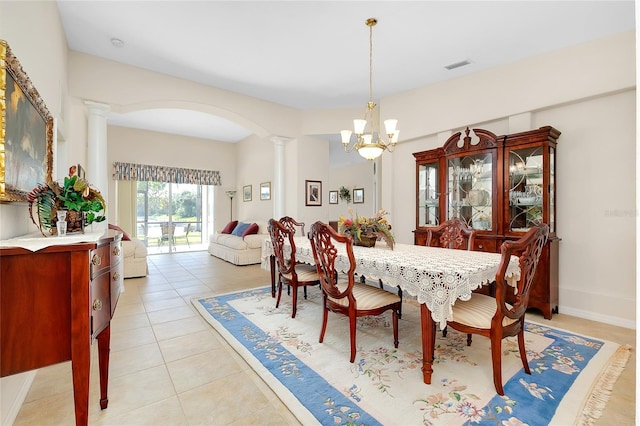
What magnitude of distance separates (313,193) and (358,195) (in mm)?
3983

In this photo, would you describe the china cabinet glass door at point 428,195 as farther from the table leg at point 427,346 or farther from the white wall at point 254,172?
the white wall at point 254,172

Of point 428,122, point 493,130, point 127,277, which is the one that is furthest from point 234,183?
point 493,130

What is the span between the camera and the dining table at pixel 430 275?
1724 mm

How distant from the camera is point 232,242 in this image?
605 cm

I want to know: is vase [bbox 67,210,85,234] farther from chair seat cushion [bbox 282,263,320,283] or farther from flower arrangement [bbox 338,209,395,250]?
flower arrangement [bbox 338,209,395,250]

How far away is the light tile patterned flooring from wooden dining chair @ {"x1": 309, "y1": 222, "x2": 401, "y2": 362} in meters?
0.74

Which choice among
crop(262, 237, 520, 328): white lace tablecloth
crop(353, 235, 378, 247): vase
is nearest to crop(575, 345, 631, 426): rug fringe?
crop(262, 237, 520, 328): white lace tablecloth

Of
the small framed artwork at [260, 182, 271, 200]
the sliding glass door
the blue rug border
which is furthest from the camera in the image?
the sliding glass door

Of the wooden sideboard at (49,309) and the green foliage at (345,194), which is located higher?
the green foliage at (345,194)

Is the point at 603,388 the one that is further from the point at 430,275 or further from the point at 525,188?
the point at 525,188

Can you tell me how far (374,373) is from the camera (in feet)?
6.51

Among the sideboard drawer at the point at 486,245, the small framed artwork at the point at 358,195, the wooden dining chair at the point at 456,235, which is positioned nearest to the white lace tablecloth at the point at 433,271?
the wooden dining chair at the point at 456,235

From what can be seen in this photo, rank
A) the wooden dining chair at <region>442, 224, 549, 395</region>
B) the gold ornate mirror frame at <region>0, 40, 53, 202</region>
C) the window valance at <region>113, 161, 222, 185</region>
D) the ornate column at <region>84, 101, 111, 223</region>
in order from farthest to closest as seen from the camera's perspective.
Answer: the window valance at <region>113, 161, 222, 185</region>, the ornate column at <region>84, 101, 111, 223</region>, the wooden dining chair at <region>442, 224, 549, 395</region>, the gold ornate mirror frame at <region>0, 40, 53, 202</region>

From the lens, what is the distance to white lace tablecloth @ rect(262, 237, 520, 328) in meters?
1.72
